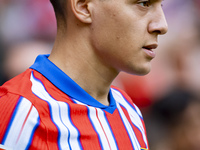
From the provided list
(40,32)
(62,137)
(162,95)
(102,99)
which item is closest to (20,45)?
(40,32)

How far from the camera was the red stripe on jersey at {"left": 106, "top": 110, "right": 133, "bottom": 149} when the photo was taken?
52.8 inches

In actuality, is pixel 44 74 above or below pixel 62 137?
above

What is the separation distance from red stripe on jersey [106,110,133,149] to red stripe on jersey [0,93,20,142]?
0.43 metres

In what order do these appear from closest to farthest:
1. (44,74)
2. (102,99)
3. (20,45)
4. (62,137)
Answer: (62,137) < (44,74) < (102,99) < (20,45)

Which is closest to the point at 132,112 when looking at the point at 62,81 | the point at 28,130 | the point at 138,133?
the point at 138,133

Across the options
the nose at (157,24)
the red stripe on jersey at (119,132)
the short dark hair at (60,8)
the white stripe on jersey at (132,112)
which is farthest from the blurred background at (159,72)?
the nose at (157,24)

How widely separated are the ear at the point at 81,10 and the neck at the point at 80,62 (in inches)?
3.2

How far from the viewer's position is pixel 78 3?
1324 millimetres

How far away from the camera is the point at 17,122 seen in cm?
106

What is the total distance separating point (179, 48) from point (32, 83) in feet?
7.68

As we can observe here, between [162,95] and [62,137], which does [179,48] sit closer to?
[162,95]

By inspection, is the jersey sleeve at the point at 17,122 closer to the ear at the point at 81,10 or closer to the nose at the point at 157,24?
the ear at the point at 81,10

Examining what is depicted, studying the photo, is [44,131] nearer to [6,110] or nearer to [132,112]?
[6,110]

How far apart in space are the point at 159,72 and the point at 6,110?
7.67ft
